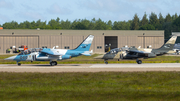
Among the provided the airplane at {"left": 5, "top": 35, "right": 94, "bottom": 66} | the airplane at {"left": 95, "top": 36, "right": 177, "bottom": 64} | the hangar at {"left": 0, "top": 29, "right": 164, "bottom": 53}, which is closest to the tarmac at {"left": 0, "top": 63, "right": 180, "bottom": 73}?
the airplane at {"left": 5, "top": 35, "right": 94, "bottom": 66}

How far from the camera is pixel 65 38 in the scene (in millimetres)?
76875

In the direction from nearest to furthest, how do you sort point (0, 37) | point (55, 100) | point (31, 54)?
1. point (55, 100)
2. point (31, 54)
3. point (0, 37)

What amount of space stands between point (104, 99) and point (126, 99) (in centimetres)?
112

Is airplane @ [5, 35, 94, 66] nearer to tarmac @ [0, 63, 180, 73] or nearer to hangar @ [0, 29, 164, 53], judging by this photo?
tarmac @ [0, 63, 180, 73]

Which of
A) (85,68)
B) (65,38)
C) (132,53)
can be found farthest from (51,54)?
(65,38)

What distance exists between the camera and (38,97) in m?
11.7

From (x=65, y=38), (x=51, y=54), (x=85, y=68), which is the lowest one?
(x=85, y=68)

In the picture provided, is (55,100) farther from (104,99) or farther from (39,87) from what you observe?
(39,87)

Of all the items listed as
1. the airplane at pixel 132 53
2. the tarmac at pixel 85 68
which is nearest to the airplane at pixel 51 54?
the tarmac at pixel 85 68

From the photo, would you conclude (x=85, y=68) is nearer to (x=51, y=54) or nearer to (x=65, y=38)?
(x=51, y=54)

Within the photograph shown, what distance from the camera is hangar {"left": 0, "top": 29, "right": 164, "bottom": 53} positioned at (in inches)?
2926

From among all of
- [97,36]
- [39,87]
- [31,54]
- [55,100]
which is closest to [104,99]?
[55,100]

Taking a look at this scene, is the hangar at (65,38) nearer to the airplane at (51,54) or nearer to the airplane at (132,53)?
the airplane at (51,54)

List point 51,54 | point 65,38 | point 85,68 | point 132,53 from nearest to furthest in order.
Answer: point 85,68 < point 51,54 < point 132,53 < point 65,38
